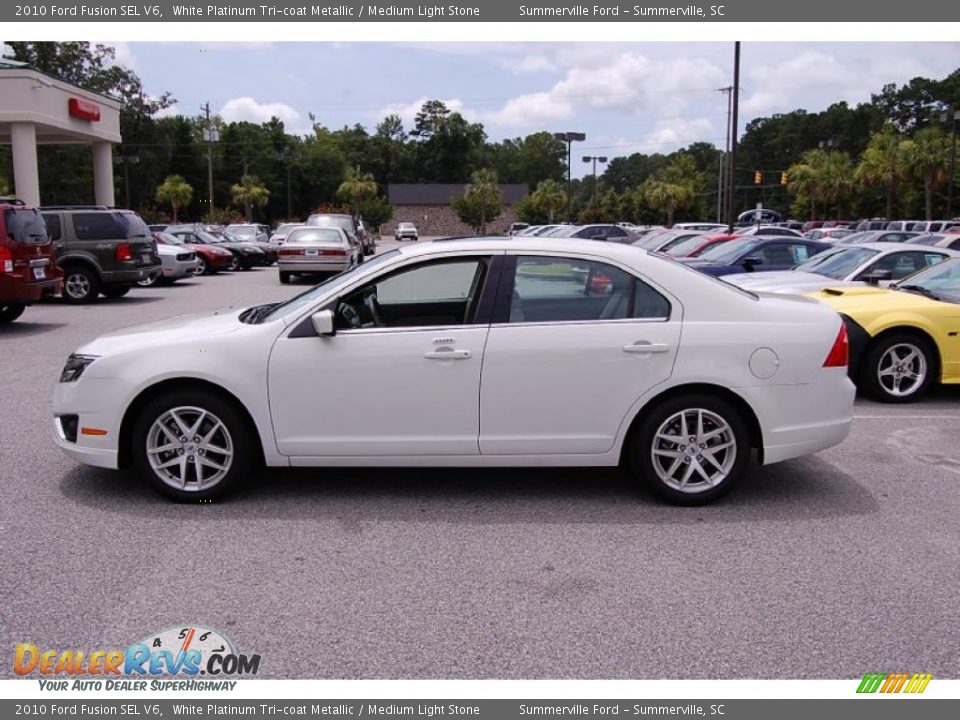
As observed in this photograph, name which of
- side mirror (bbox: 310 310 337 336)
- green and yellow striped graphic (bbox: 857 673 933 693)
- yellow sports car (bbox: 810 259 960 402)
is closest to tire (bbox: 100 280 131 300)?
side mirror (bbox: 310 310 337 336)

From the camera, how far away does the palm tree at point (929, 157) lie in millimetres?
51688

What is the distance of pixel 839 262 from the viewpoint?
477 inches

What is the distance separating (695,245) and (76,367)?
54.2 feet

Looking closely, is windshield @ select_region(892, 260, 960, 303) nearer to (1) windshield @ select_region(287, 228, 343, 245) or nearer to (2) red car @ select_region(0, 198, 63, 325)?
(2) red car @ select_region(0, 198, 63, 325)

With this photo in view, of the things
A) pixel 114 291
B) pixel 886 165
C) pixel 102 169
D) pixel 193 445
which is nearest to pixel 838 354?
pixel 193 445

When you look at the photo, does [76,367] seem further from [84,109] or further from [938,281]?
[84,109]

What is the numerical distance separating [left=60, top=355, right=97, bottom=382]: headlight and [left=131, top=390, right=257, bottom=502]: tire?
467mm

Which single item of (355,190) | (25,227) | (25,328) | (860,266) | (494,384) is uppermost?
(355,190)

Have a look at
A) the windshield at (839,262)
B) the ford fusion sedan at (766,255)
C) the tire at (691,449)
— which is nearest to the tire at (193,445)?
the tire at (691,449)

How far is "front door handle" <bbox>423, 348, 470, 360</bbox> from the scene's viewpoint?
513 centimetres

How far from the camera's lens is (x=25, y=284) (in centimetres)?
1268

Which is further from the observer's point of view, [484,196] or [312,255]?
[484,196]
